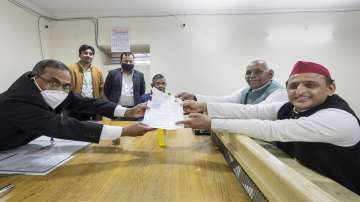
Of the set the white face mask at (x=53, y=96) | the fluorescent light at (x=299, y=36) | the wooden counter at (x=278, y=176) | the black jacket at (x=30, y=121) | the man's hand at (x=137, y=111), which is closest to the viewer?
the wooden counter at (x=278, y=176)

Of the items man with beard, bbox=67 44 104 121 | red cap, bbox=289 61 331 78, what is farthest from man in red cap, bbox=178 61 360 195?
man with beard, bbox=67 44 104 121

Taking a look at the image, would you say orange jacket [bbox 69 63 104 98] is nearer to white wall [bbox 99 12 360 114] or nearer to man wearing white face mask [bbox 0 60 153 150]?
white wall [bbox 99 12 360 114]

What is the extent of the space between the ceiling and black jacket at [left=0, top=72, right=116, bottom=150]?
247cm

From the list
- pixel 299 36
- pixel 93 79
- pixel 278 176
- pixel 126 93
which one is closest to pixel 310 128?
pixel 278 176

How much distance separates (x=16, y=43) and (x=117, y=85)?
1332 mm

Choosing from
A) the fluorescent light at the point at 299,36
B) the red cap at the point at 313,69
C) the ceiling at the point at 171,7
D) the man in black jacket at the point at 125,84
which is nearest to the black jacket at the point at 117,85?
the man in black jacket at the point at 125,84

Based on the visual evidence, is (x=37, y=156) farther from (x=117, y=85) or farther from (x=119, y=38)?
(x=119, y=38)

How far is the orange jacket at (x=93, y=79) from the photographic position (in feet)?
10.0

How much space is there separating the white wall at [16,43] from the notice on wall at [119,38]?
103cm

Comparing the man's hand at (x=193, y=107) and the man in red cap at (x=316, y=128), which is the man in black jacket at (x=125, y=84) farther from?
the man in red cap at (x=316, y=128)

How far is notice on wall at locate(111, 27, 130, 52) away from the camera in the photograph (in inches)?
147

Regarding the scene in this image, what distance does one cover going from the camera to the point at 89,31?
3.77 m

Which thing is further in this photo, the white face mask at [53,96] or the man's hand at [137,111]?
the man's hand at [137,111]

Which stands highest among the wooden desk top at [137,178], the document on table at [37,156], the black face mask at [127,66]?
the black face mask at [127,66]
